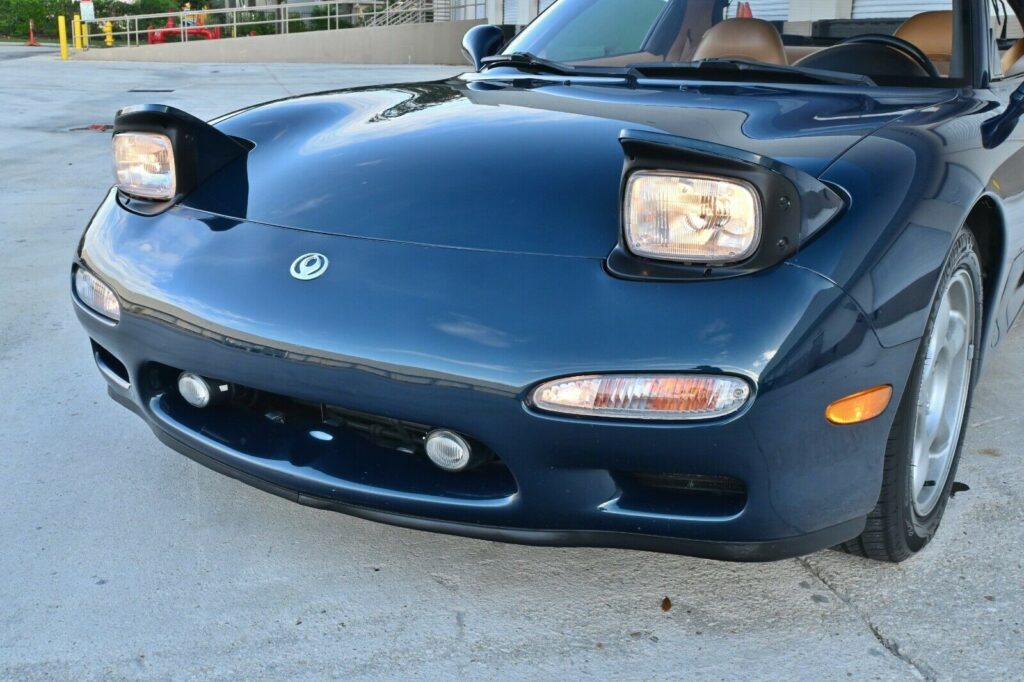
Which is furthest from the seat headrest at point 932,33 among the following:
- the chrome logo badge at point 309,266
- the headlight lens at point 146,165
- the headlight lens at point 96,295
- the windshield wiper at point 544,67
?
the headlight lens at point 96,295

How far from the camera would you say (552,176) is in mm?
2084

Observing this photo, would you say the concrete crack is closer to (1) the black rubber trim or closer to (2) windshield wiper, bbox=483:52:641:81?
(1) the black rubber trim

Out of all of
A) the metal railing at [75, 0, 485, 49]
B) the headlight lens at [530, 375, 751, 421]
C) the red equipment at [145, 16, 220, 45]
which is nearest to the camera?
the headlight lens at [530, 375, 751, 421]

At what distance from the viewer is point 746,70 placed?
8.84ft

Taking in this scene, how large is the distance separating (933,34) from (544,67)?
1075 millimetres

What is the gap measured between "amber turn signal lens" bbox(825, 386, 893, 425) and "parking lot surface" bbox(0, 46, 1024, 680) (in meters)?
0.46

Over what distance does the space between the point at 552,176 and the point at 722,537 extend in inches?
30.4

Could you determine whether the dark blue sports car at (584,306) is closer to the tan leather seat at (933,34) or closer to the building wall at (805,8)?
the tan leather seat at (933,34)

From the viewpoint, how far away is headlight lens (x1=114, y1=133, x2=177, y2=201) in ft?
7.68

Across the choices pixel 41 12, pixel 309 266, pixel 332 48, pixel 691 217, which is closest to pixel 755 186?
pixel 691 217

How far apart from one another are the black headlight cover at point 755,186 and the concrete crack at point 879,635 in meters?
0.76

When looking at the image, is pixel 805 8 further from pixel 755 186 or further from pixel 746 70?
pixel 755 186

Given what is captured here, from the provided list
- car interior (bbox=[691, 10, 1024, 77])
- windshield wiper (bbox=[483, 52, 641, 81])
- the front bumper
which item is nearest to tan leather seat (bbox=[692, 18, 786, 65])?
car interior (bbox=[691, 10, 1024, 77])

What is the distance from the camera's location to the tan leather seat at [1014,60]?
2943mm
